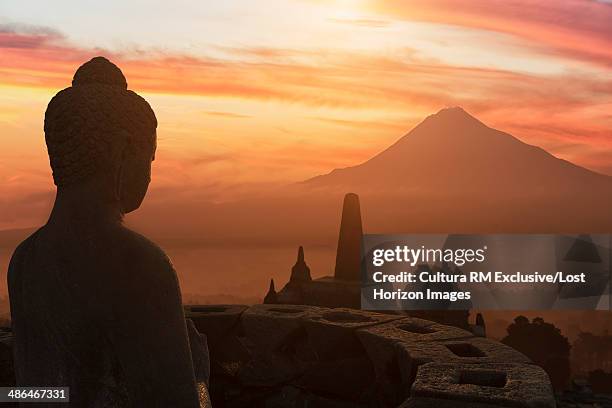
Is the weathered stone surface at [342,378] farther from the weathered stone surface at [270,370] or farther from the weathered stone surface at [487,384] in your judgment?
the weathered stone surface at [487,384]

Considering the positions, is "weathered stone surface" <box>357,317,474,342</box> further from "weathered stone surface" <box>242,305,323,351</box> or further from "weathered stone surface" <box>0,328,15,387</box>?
"weathered stone surface" <box>0,328,15,387</box>

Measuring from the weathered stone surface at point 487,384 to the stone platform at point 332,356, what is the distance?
0.05 ft

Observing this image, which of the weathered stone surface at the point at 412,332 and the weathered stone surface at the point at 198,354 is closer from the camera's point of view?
the weathered stone surface at the point at 198,354

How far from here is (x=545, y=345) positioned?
30.5m

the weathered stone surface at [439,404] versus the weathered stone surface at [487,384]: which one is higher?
the weathered stone surface at [487,384]

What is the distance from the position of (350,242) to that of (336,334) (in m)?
Answer: 16.0

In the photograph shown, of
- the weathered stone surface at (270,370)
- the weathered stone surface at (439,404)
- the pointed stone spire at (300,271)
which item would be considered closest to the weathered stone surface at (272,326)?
the weathered stone surface at (270,370)

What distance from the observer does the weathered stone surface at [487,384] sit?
4.61 meters

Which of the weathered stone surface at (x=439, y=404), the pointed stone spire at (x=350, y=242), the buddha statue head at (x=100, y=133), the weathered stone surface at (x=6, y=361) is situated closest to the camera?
the buddha statue head at (x=100, y=133)

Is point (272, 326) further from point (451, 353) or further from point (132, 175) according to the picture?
point (132, 175)

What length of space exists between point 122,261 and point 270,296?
20490mm

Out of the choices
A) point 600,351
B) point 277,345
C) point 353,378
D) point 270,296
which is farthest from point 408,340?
point 600,351

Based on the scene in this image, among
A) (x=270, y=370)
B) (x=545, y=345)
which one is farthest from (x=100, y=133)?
(x=545, y=345)

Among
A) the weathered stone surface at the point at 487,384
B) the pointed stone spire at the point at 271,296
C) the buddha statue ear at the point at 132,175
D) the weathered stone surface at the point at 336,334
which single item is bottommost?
the weathered stone surface at the point at 487,384
